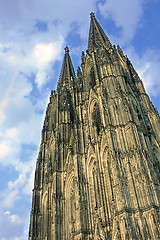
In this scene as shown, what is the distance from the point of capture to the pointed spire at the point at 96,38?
35.9m

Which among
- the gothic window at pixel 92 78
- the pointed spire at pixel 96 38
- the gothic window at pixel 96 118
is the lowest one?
the gothic window at pixel 96 118

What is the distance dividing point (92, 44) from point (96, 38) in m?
1.50

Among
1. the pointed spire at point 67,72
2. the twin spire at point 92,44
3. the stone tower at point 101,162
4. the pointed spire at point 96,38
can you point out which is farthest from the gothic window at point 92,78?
the pointed spire at point 67,72

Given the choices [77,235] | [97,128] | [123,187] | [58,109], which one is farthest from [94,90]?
[77,235]

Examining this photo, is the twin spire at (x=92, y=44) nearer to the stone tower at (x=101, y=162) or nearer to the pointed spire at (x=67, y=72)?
the pointed spire at (x=67, y=72)

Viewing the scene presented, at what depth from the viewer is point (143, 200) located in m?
17.8

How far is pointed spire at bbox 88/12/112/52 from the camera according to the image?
1412 inches

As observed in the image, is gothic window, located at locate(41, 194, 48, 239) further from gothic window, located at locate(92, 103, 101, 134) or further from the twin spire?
the twin spire

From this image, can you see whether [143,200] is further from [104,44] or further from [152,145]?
[104,44]

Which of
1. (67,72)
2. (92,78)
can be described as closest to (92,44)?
(92,78)

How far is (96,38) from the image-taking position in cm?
3769

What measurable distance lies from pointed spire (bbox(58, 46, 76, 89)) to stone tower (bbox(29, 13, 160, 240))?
4930mm

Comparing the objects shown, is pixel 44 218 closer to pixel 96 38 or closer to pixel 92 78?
pixel 92 78

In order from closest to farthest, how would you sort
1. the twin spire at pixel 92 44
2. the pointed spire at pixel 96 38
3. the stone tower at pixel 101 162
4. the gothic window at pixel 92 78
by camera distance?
the stone tower at pixel 101 162, the gothic window at pixel 92 78, the pointed spire at pixel 96 38, the twin spire at pixel 92 44
